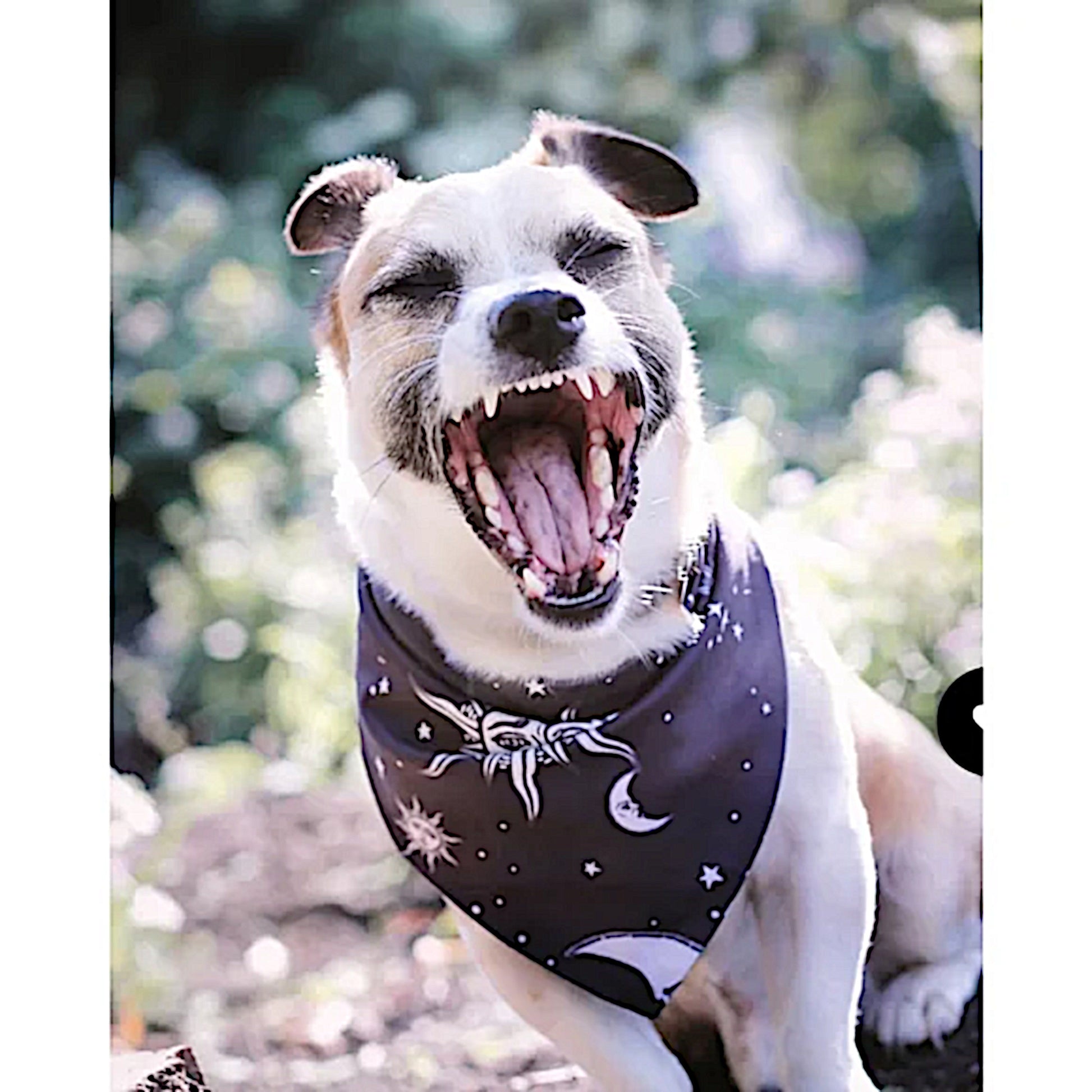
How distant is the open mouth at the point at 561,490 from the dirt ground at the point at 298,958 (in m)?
0.33

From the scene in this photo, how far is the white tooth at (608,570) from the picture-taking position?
1686 mm

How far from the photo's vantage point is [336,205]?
1.72m

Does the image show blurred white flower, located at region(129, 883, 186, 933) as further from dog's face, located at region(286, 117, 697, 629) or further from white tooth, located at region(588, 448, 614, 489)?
white tooth, located at region(588, 448, 614, 489)

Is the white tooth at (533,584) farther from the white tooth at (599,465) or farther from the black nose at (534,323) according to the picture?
the black nose at (534,323)

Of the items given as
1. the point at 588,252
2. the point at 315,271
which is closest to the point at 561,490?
the point at 588,252

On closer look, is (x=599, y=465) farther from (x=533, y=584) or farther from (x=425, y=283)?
(x=425, y=283)

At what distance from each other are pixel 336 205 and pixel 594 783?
705mm

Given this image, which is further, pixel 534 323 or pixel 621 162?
pixel 621 162

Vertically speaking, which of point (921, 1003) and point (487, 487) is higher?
point (487, 487)

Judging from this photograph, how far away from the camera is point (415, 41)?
5.73ft

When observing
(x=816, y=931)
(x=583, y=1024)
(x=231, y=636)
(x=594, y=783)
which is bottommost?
(x=583, y=1024)

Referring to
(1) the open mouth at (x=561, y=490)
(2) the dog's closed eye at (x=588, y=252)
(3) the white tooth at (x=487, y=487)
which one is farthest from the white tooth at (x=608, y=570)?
(2) the dog's closed eye at (x=588, y=252)
